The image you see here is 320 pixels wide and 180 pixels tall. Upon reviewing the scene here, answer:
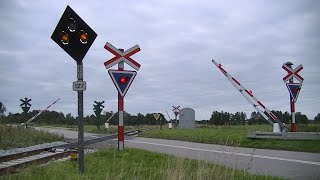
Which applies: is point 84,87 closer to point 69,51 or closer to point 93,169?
point 69,51

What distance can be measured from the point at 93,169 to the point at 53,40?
122 inches

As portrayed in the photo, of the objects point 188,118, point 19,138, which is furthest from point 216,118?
point 19,138

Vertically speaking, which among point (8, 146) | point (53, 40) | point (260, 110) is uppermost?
point (53, 40)

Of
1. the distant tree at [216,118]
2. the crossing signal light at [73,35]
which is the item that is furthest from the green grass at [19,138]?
the distant tree at [216,118]

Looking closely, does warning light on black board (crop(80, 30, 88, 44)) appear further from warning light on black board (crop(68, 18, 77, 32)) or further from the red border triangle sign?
the red border triangle sign

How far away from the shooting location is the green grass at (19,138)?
78.1ft

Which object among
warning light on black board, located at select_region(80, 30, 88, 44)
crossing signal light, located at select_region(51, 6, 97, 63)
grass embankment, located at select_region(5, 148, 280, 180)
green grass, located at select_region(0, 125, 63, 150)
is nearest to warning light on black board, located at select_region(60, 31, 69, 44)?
crossing signal light, located at select_region(51, 6, 97, 63)

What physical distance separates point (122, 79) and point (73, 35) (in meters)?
4.31

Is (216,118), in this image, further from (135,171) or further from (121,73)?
(135,171)

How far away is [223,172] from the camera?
8945 mm

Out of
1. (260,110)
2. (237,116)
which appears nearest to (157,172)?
(260,110)

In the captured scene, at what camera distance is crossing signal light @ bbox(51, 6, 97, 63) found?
9055mm

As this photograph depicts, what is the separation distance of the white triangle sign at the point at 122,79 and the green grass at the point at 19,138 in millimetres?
11653

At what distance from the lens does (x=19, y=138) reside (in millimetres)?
26875
